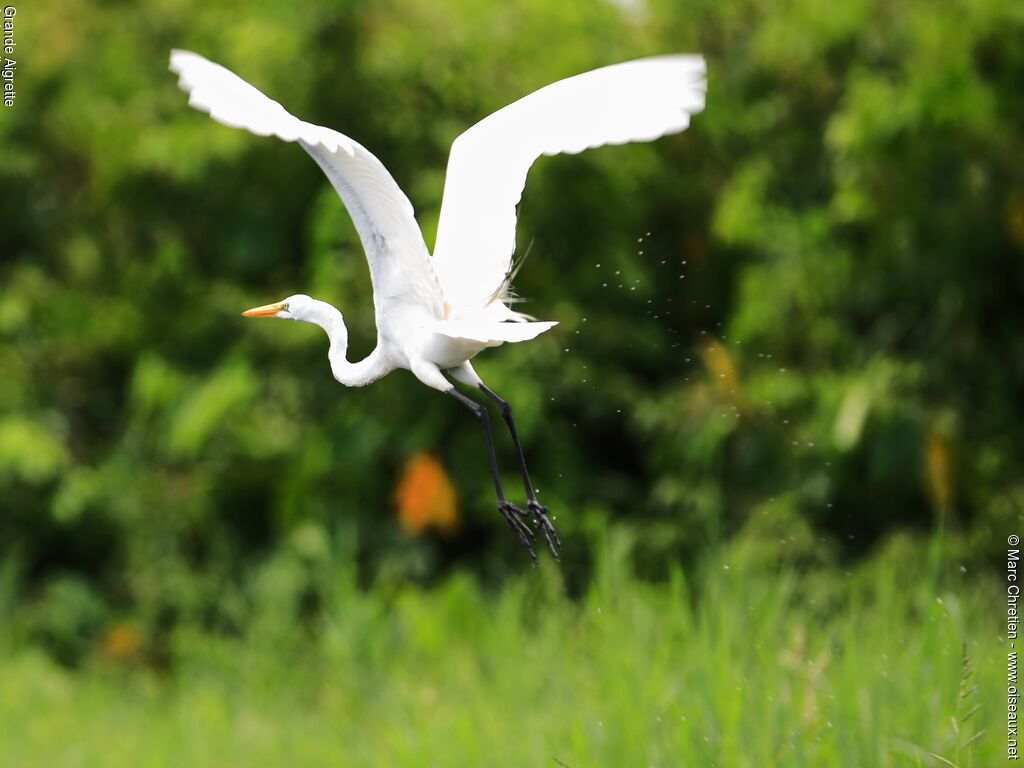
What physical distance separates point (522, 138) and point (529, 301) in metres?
2.04

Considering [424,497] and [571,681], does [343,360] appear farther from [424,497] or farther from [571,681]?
[424,497]

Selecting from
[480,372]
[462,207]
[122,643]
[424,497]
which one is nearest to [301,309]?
[462,207]

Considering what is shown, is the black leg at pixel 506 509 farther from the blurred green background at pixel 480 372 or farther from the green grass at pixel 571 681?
the blurred green background at pixel 480 372

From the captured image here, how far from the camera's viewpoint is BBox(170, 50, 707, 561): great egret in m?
2.02

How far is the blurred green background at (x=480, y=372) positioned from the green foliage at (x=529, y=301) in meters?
0.01

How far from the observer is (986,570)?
14.0 ft

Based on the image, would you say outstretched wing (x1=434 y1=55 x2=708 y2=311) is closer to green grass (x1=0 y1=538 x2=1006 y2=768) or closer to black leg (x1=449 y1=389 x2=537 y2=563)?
black leg (x1=449 y1=389 x2=537 y2=563)

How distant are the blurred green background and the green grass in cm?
3

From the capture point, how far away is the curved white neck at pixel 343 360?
2182 millimetres

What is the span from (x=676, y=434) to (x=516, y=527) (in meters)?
2.76

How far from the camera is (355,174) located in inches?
79.6

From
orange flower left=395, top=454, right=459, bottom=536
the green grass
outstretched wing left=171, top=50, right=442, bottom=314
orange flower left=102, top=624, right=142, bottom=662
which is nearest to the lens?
outstretched wing left=171, top=50, right=442, bottom=314

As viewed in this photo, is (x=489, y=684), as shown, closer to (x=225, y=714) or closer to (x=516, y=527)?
(x=225, y=714)

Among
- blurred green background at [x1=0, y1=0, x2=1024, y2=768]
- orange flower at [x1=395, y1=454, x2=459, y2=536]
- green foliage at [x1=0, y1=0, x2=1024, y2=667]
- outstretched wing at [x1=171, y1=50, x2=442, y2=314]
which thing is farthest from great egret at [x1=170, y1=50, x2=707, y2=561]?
orange flower at [x1=395, y1=454, x2=459, y2=536]
